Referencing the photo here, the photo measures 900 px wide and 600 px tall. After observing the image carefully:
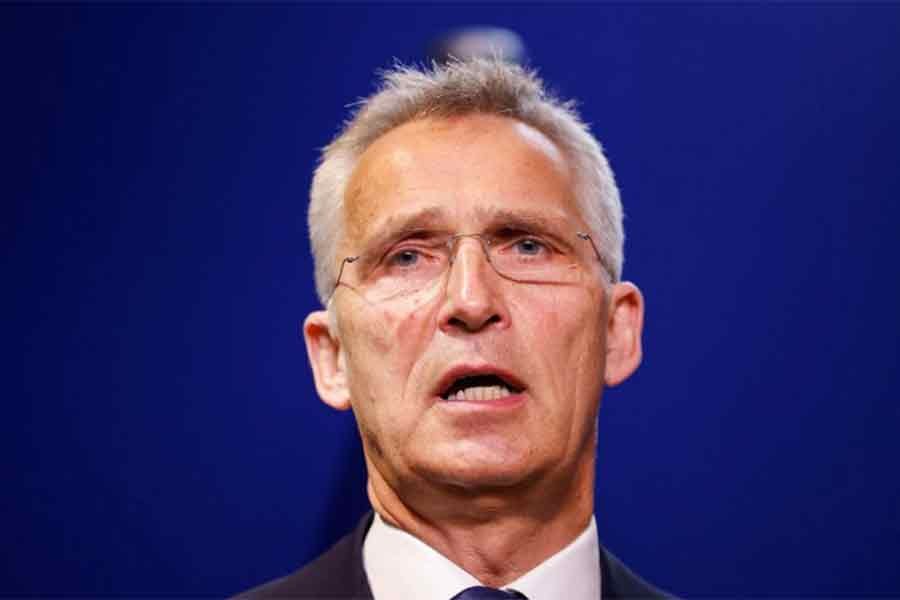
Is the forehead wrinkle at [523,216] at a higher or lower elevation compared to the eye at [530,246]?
higher

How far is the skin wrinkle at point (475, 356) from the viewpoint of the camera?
1.48 meters

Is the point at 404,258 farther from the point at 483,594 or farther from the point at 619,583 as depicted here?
the point at 619,583

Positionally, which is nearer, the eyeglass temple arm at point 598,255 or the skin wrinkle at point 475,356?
the skin wrinkle at point 475,356

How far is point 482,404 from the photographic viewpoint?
4.79ft

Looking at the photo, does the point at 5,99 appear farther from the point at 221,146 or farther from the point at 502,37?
the point at 502,37

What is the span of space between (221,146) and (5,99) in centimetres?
45

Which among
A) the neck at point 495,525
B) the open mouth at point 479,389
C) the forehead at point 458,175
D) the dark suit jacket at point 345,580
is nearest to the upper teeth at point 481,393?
the open mouth at point 479,389

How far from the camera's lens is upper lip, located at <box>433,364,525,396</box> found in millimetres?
1462

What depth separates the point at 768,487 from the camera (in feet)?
7.18

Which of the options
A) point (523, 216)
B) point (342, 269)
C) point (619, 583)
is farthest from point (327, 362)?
point (619, 583)

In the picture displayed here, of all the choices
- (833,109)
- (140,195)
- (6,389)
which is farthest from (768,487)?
(6,389)

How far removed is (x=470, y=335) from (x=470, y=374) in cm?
6

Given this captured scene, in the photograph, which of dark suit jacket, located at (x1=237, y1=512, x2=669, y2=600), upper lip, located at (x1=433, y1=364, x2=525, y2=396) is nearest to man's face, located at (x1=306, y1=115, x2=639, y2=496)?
upper lip, located at (x1=433, y1=364, x2=525, y2=396)

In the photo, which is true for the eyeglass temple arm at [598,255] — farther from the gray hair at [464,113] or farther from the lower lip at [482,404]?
the lower lip at [482,404]
